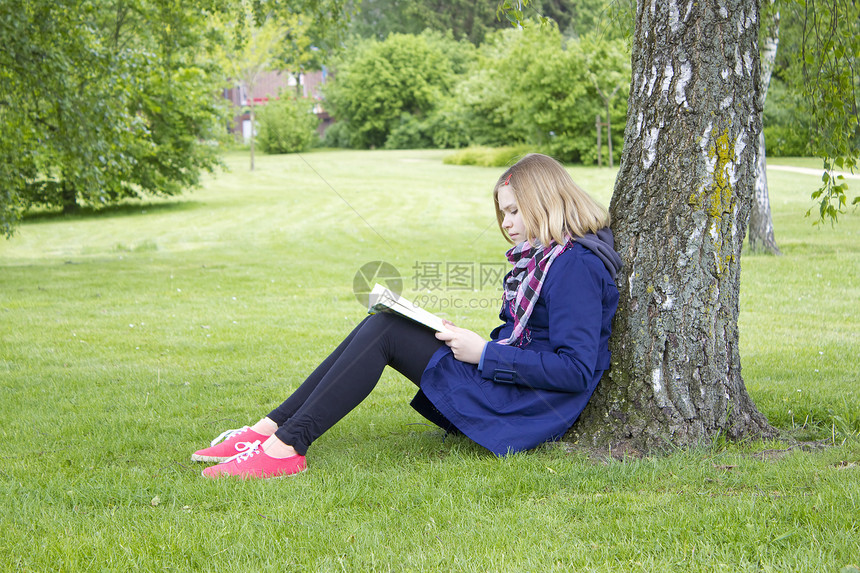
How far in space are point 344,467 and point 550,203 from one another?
1.34m

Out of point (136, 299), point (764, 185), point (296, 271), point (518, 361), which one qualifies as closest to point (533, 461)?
point (518, 361)

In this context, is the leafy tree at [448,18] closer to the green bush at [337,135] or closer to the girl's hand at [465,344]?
the green bush at [337,135]

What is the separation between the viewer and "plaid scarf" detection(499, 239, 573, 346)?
9.87ft

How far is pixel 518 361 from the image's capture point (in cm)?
298

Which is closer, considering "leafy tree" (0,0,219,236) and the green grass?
the green grass

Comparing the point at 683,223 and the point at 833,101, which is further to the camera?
the point at 833,101

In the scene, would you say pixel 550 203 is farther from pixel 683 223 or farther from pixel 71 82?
pixel 71 82

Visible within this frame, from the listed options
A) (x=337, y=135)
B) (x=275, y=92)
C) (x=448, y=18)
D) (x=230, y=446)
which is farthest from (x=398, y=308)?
(x=448, y=18)

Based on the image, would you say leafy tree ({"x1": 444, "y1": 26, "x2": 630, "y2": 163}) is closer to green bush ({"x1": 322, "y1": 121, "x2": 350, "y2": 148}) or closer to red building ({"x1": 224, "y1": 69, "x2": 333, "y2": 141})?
red building ({"x1": 224, "y1": 69, "x2": 333, "y2": 141})

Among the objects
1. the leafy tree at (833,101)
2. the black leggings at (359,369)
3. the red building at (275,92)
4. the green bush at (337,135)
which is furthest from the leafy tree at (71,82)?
the green bush at (337,135)

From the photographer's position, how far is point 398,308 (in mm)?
2953

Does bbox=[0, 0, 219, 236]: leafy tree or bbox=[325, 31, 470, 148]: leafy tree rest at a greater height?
bbox=[325, 31, 470, 148]: leafy tree

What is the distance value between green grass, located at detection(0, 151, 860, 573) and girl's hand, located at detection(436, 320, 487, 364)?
440mm

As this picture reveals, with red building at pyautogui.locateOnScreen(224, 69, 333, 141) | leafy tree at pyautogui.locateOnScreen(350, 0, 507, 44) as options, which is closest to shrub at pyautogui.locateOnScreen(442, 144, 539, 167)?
red building at pyautogui.locateOnScreen(224, 69, 333, 141)
